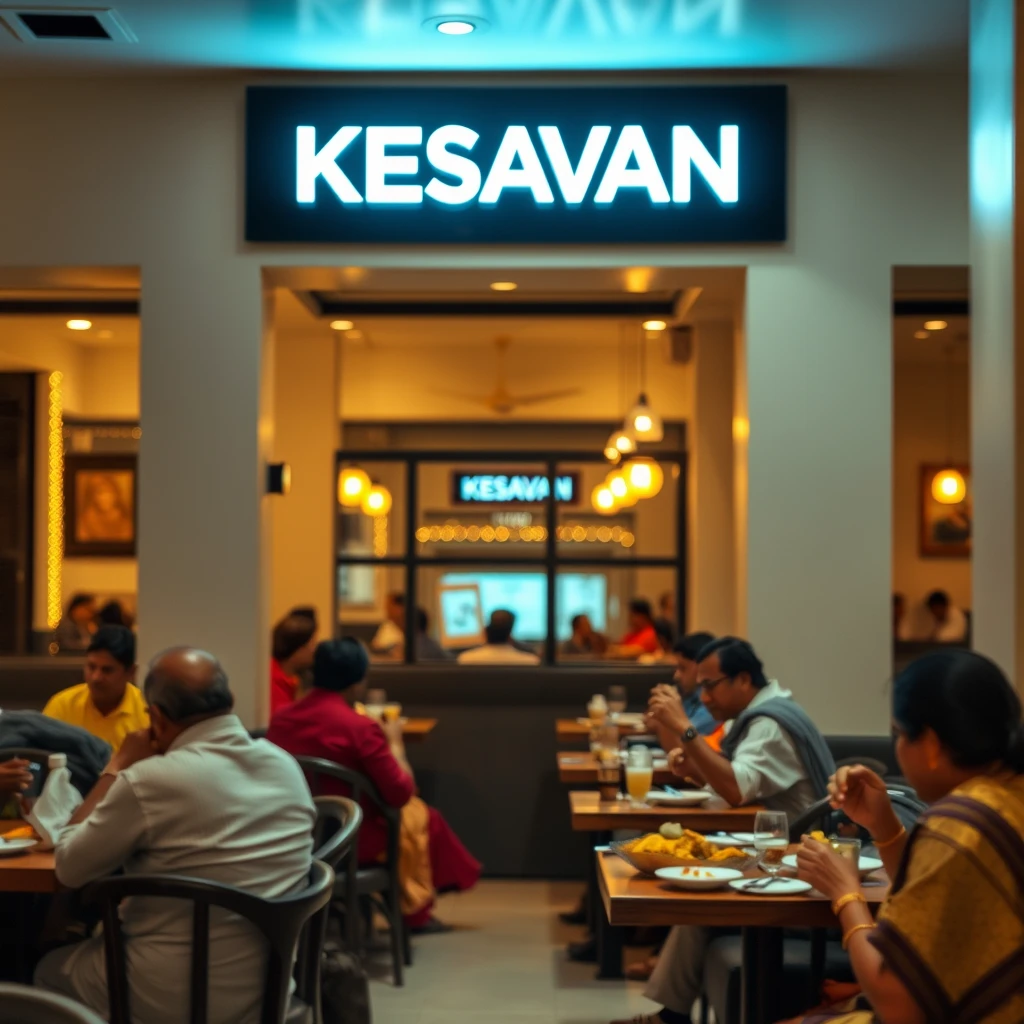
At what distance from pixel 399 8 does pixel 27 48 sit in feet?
4.79

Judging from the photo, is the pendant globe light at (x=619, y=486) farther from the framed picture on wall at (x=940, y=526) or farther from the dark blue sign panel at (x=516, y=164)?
the dark blue sign panel at (x=516, y=164)

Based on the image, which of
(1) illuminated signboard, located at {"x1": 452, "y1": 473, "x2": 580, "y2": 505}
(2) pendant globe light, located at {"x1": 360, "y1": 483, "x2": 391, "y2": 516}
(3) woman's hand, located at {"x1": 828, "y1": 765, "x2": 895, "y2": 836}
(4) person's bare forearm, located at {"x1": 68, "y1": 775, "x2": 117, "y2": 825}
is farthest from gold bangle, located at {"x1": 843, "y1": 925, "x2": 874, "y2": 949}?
(2) pendant globe light, located at {"x1": 360, "y1": 483, "x2": 391, "y2": 516}

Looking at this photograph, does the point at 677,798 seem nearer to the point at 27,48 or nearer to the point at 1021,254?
the point at 1021,254

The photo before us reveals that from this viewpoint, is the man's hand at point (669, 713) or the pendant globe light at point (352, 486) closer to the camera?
the man's hand at point (669, 713)

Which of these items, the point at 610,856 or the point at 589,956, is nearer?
the point at 610,856

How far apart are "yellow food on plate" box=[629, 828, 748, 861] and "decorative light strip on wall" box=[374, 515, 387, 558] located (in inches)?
381

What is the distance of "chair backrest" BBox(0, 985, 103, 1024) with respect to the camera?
5.52ft

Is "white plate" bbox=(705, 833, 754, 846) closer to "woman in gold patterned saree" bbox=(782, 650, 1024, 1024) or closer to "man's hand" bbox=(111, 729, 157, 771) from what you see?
"woman in gold patterned saree" bbox=(782, 650, 1024, 1024)

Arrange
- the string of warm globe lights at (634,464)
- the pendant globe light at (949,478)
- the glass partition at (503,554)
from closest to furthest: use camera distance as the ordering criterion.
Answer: the glass partition at (503,554)
the string of warm globe lights at (634,464)
the pendant globe light at (949,478)

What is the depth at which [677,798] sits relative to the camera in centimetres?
439

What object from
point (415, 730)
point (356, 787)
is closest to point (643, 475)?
point (415, 730)

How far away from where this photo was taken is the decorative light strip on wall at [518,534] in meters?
11.1

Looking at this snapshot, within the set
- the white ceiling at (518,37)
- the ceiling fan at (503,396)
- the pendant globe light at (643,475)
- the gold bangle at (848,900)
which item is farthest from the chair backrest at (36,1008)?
the ceiling fan at (503,396)

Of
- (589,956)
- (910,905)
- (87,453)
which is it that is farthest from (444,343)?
(910,905)
